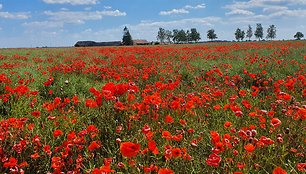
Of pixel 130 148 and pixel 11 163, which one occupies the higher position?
pixel 130 148

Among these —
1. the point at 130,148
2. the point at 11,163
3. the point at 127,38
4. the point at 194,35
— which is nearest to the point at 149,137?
the point at 130,148

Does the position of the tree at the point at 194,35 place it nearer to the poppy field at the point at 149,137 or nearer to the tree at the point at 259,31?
the tree at the point at 259,31

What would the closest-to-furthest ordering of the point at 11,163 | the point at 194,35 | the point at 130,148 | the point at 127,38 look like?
the point at 130,148
the point at 11,163
the point at 127,38
the point at 194,35

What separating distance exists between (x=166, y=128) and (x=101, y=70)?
5.04 meters

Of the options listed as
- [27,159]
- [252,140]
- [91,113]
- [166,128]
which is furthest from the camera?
[91,113]

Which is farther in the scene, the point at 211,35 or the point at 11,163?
the point at 211,35

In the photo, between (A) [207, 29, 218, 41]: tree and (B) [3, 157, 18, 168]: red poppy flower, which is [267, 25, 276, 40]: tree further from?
(B) [3, 157, 18, 168]: red poppy flower

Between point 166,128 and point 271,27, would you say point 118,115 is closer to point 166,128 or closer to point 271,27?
point 166,128

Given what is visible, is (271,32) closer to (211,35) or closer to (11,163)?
(211,35)

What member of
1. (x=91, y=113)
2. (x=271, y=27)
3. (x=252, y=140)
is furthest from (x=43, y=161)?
(x=271, y=27)

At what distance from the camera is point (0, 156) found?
2912 millimetres

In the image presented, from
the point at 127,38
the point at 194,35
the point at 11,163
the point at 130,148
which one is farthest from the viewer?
the point at 194,35

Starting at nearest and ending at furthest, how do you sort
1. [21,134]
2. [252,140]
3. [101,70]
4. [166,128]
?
[252,140]
[21,134]
[166,128]
[101,70]

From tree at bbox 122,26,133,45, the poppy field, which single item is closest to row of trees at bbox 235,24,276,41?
tree at bbox 122,26,133,45
